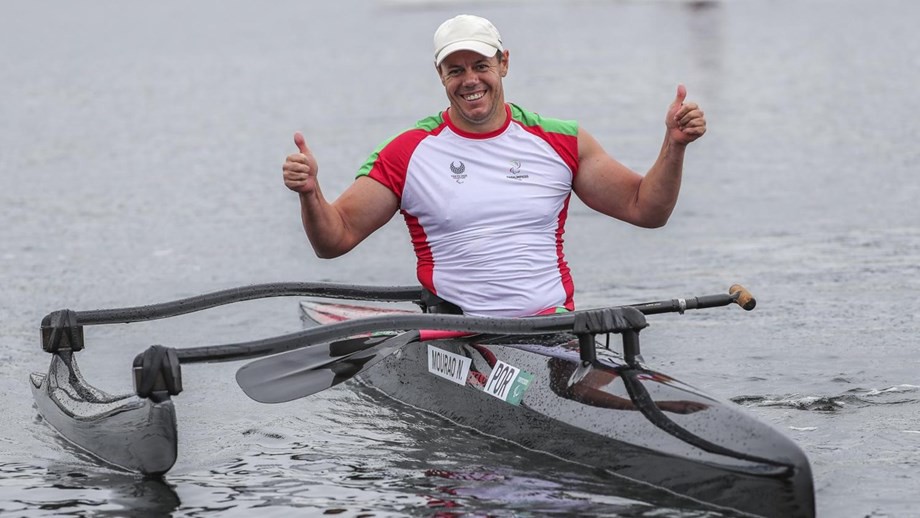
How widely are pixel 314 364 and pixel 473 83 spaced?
5.20 feet

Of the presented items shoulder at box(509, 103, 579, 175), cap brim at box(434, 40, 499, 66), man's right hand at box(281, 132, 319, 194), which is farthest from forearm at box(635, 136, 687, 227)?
man's right hand at box(281, 132, 319, 194)

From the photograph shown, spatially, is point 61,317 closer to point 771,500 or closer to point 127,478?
point 127,478

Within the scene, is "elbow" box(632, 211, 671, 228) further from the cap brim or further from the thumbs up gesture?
the cap brim

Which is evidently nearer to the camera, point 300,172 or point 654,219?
point 300,172

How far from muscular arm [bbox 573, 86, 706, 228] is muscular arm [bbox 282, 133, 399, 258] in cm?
100

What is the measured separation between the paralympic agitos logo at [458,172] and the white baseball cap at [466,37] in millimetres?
531

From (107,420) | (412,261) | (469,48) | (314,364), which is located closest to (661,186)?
(469,48)

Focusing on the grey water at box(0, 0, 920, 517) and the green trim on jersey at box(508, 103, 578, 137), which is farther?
the green trim on jersey at box(508, 103, 578, 137)

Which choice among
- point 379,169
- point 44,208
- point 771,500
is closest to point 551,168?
point 379,169

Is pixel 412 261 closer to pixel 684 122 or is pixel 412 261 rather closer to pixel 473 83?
pixel 473 83

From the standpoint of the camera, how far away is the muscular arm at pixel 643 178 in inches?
267

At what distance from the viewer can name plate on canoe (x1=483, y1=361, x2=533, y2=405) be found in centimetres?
686

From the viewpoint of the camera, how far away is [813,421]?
24.1 feet

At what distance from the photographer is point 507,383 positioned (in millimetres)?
6945
